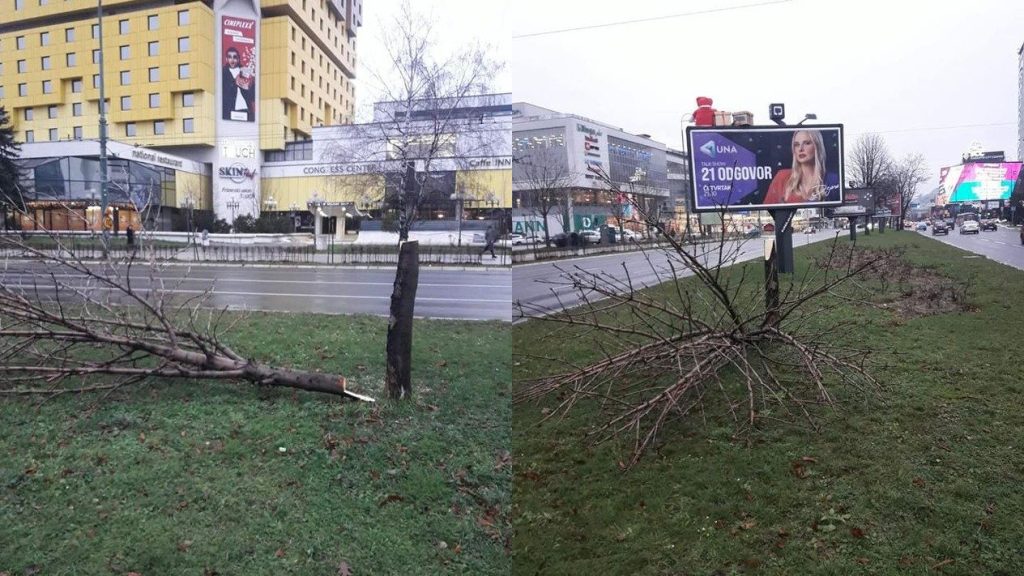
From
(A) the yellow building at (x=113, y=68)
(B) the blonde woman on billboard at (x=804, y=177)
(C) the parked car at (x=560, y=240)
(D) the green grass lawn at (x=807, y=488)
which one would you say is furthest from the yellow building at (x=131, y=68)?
(B) the blonde woman on billboard at (x=804, y=177)

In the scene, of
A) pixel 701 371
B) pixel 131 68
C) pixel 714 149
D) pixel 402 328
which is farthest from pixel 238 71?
pixel 701 371

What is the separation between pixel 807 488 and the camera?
2.75m

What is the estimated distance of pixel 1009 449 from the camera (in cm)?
292

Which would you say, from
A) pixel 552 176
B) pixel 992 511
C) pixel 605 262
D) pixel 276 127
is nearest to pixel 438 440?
pixel 992 511

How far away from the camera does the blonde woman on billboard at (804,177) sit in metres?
9.45

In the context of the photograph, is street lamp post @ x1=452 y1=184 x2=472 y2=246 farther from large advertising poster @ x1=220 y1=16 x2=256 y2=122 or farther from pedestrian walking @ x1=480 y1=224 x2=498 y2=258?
large advertising poster @ x1=220 y1=16 x2=256 y2=122

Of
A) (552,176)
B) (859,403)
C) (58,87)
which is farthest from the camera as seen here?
(58,87)

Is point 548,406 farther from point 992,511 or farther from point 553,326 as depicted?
point 992,511

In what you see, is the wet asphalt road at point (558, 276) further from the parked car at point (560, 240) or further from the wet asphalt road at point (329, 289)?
the parked car at point (560, 240)

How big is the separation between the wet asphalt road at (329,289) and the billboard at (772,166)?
3.47m

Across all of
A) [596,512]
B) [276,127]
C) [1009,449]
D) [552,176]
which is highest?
[276,127]

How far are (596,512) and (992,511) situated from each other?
150cm

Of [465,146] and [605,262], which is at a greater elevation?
[465,146]

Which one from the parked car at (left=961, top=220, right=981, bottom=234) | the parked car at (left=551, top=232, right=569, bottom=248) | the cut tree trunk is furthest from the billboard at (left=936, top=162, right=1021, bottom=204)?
the parked car at (left=961, top=220, right=981, bottom=234)
